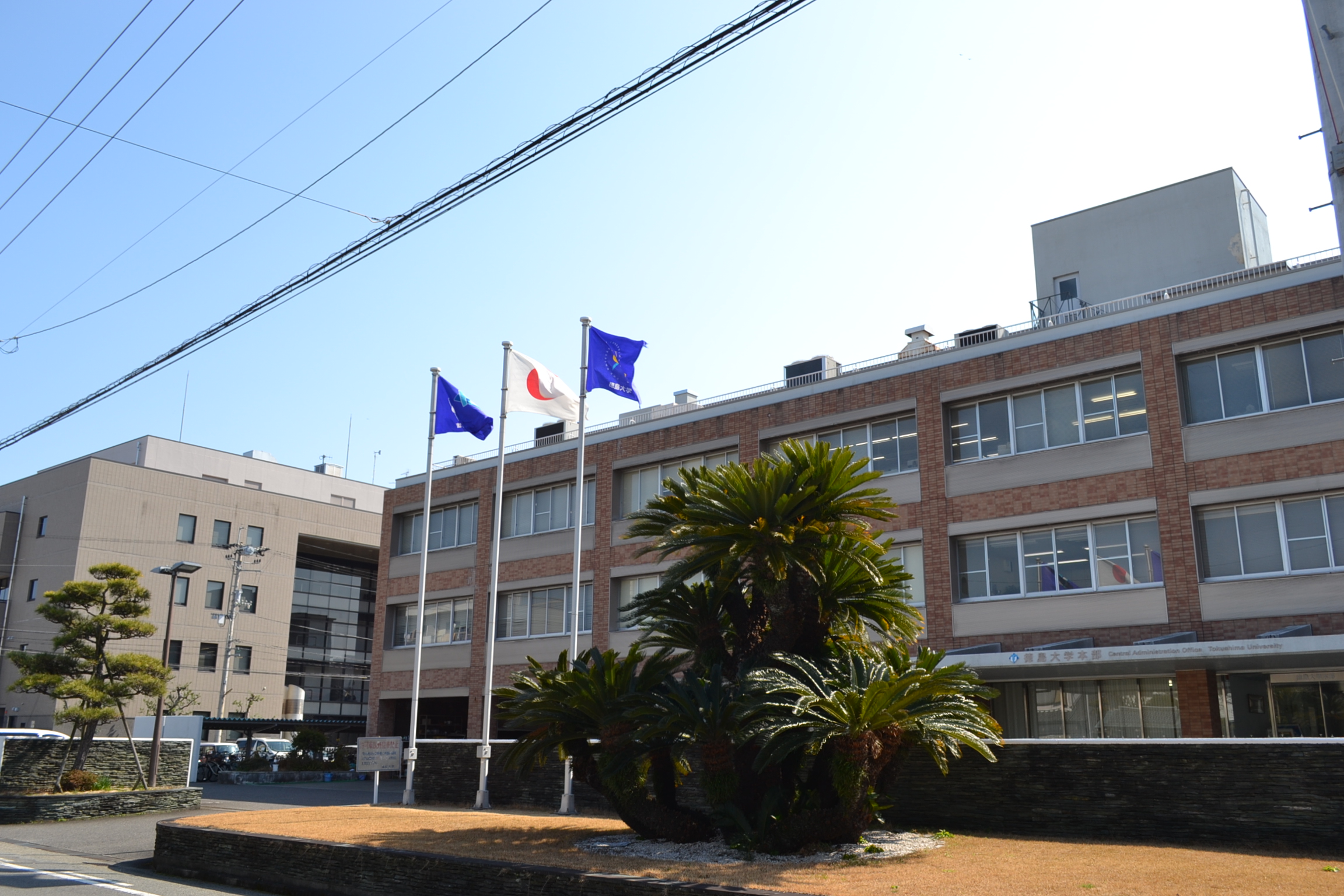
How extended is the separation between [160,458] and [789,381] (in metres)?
48.7

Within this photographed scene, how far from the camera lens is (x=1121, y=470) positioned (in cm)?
2725

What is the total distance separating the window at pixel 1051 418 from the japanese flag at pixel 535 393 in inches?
455

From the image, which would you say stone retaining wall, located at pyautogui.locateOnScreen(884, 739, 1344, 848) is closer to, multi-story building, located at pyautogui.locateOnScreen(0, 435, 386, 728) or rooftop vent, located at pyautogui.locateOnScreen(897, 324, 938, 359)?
rooftop vent, located at pyautogui.locateOnScreen(897, 324, 938, 359)

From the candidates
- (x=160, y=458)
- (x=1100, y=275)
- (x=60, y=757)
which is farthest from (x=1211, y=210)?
(x=160, y=458)

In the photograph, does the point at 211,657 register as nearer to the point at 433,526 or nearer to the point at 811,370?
the point at 433,526

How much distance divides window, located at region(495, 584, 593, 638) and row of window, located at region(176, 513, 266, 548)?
2578cm

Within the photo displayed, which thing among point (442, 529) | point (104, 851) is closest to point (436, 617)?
point (442, 529)

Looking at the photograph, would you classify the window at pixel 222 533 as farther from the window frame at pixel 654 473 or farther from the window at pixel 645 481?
the window frame at pixel 654 473

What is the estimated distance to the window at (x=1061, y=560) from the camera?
2680cm

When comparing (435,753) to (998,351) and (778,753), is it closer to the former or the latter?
(778,753)

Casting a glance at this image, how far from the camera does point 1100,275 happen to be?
36.5 m

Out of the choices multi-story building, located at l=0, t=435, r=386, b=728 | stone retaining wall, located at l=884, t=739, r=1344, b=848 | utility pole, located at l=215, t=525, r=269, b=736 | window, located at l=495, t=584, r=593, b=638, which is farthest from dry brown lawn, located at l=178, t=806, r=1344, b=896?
multi-story building, located at l=0, t=435, r=386, b=728

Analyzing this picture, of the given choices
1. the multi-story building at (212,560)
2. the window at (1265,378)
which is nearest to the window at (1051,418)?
the window at (1265,378)

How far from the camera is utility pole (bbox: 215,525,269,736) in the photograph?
5403 centimetres
